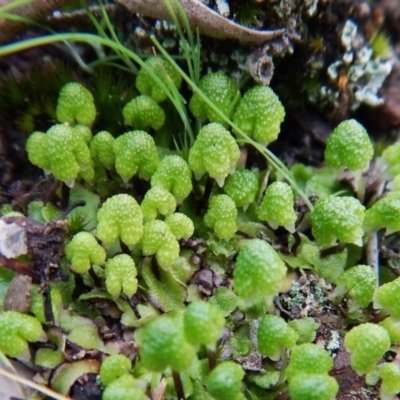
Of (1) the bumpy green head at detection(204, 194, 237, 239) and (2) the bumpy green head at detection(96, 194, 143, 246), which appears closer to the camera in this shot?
(2) the bumpy green head at detection(96, 194, 143, 246)

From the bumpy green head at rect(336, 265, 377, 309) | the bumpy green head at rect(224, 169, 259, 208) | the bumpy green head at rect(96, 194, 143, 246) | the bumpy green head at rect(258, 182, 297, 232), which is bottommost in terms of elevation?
the bumpy green head at rect(336, 265, 377, 309)

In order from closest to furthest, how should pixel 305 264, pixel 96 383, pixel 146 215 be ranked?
1. pixel 96 383
2. pixel 146 215
3. pixel 305 264

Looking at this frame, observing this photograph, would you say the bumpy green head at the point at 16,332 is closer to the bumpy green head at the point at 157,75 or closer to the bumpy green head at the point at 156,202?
the bumpy green head at the point at 156,202

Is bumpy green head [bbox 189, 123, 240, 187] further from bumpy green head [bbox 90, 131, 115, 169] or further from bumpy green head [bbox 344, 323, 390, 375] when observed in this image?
bumpy green head [bbox 344, 323, 390, 375]

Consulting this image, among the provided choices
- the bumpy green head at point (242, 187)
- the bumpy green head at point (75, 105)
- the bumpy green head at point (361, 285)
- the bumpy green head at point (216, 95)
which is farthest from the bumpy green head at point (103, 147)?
the bumpy green head at point (361, 285)

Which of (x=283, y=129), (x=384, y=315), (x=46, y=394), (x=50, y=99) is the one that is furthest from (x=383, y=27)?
(x=46, y=394)

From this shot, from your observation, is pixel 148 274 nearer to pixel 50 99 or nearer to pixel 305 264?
pixel 305 264

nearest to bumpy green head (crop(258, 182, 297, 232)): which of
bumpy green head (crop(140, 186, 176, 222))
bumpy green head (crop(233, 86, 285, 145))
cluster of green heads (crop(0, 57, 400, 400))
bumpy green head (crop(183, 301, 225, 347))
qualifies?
cluster of green heads (crop(0, 57, 400, 400))
